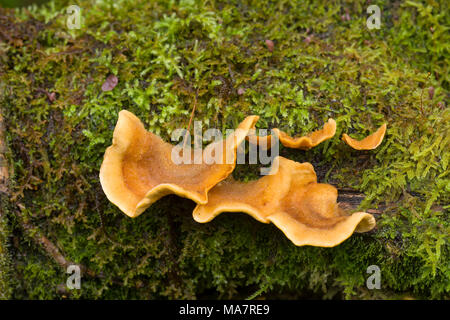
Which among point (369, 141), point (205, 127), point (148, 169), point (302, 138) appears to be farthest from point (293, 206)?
point (148, 169)

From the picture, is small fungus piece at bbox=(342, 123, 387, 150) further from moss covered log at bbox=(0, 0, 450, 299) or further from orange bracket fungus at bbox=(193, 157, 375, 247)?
orange bracket fungus at bbox=(193, 157, 375, 247)

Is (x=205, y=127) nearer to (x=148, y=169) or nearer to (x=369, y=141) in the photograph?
(x=148, y=169)

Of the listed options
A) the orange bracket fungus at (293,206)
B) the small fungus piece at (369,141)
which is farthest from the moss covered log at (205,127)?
the orange bracket fungus at (293,206)

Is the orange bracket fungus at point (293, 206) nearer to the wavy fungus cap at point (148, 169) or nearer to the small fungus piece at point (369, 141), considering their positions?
the wavy fungus cap at point (148, 169)

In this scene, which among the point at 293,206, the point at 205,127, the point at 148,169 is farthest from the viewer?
the point at 205,127

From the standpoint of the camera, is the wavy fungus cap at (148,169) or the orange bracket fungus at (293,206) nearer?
the orange bracket fungus at (293,206)

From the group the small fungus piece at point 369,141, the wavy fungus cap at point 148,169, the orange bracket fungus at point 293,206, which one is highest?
the small fungus piece at point 369,141
